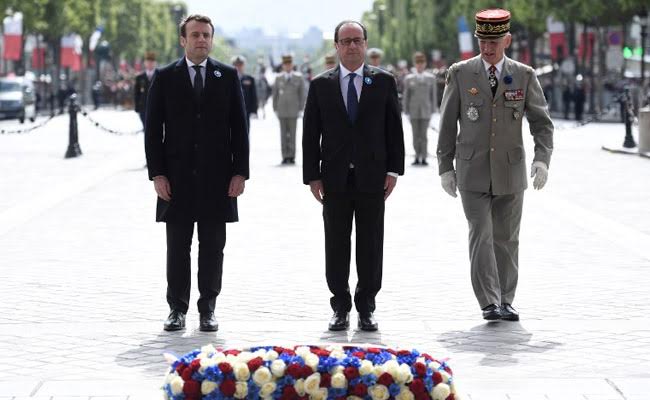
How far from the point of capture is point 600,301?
993 cm

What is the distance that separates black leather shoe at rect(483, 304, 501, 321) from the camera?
9.08 m

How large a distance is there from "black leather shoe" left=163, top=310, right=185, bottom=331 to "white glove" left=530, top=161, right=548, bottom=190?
6.87 ft

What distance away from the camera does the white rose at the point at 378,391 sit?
5371 mm

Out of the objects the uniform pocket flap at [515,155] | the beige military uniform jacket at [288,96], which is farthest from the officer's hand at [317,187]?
the beige military uniform jacket at [288,96]

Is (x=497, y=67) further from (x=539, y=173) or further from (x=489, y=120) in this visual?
(x=539, y=173)

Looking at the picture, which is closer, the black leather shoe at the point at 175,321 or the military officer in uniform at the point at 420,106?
the black leather shoe at the point at 175,321

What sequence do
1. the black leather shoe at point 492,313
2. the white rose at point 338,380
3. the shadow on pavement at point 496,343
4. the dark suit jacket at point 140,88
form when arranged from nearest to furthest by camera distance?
the white rose at point 338,380
the shadow on pavement at point 496,343
the black leather shoe at point 492,313
the dark suit jacket at point 140,88

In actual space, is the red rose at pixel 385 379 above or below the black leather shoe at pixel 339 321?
above

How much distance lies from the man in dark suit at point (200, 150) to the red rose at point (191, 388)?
3.36 m

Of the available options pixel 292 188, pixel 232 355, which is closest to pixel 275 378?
pixel 232 355

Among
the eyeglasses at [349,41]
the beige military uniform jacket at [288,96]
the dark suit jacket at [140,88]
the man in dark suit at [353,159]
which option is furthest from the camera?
the beige military uniform jacket at [288,96]

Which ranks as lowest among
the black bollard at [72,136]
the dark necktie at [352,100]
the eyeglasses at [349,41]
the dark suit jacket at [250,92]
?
the black bollard at [72,136]

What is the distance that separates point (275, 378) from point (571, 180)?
53.0 feet

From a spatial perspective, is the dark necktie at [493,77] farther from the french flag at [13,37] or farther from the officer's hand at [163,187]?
the french flag at [13,37]
